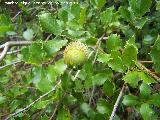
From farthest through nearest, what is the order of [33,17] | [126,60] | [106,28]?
[33,17], [106,28], [126,60]

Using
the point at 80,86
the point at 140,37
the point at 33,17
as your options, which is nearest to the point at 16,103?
the point at 80,86

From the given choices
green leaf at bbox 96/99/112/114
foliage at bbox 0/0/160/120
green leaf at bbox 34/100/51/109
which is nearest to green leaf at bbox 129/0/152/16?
foliage at bbox 0/0/160/120

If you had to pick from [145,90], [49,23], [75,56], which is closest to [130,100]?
[145,90]

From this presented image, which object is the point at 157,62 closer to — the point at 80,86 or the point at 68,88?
the point at 68,88

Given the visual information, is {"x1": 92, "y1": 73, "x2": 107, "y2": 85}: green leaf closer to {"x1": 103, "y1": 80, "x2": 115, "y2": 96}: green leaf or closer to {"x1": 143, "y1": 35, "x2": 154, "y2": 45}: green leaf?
{"x1": 103, "y1": 80, "x2": 115, "y2": 96}: green leaf

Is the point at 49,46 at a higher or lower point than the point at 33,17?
higher

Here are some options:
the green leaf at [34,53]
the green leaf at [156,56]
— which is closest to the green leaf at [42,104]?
the green leaf at [34,53]
